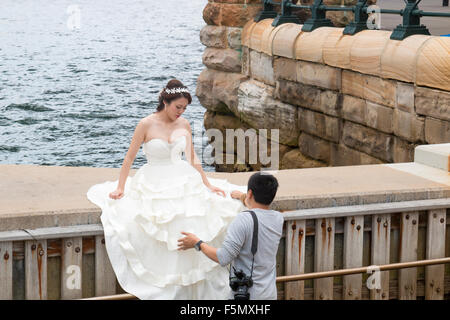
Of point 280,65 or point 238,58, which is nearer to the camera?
point 280,65

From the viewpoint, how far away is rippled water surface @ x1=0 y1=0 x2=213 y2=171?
69.9 feet

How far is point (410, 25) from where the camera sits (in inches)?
390

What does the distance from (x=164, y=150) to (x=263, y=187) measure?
1.55m

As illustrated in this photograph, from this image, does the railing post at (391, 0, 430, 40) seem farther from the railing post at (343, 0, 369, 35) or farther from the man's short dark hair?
the man's short dark hair

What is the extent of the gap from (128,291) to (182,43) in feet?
154

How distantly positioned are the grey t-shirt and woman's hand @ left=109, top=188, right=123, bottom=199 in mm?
1325

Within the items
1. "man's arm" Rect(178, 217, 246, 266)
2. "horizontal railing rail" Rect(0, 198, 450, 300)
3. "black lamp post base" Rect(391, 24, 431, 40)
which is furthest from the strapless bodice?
"black lamp post base" Rect(391, 24, 431, 40)

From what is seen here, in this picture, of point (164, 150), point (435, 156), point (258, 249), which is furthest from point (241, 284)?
point (435, 156)

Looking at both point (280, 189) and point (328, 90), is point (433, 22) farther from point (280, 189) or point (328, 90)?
point (280, 189)

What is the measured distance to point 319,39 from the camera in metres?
11.7

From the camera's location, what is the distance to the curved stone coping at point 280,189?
5.43 metres

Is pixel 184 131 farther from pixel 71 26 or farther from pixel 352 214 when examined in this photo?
pixel 71 26

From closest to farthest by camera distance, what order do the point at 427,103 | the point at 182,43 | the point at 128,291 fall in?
the point at 128,291 < the point at 427,103 < the point at 182,43
